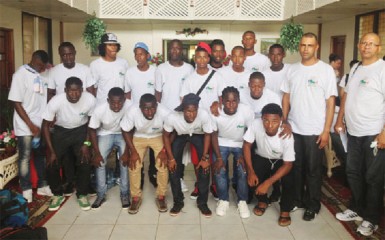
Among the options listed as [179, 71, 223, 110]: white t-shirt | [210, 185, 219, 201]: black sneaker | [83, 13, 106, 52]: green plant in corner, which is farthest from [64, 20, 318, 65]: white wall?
[210, 185, 219, 201]: black sneaker

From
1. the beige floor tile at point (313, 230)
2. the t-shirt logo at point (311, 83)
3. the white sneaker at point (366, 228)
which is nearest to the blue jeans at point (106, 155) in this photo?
the beige floor tile at point (313, 230)

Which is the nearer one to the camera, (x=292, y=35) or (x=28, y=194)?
(x=28, y=194)

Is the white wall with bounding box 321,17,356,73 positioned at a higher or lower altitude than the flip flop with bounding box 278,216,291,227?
higher

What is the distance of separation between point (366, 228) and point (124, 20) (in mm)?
7164

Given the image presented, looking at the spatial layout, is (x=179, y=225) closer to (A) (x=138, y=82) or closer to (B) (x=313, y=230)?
(B) (x=313, y=230)

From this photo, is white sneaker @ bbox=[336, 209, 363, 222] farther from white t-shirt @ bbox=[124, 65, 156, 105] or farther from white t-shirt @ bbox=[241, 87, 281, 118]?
white t-shirt @ bbox=[124, 65, 156, 105]

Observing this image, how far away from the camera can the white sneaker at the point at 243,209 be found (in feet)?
12.3

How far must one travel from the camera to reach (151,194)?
437cm

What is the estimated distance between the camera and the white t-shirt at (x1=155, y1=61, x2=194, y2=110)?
426cm

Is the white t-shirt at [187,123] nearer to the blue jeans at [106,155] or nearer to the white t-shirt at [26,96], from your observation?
the blue jeans at [106,155]

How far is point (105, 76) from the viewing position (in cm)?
439

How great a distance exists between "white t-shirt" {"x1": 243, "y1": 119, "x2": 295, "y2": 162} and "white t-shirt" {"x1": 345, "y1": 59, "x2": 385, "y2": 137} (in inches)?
22.6

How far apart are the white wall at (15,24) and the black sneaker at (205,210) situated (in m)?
4.47

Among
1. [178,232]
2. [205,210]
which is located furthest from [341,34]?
[178,232]
